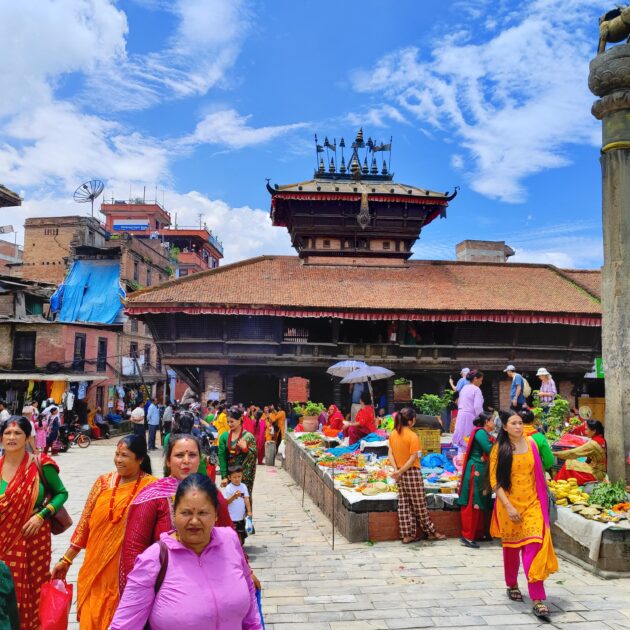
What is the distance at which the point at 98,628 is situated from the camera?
369 centimetres

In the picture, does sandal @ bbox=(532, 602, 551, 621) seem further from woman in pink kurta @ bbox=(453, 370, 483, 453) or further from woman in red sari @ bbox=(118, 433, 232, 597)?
woman in pink kurta @ bbox=(453, 370, 483, 453)

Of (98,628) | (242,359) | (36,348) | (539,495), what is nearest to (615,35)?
(539,495)

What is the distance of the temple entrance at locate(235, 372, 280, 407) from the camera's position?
2669 centimetres

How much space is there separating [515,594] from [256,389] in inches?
869

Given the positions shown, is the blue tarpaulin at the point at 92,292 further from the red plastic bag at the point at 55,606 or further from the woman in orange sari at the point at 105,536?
the red plastic bag at the point at 55,606

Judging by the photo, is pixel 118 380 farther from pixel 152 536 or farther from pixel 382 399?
pixel 152 536

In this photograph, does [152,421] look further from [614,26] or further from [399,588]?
[614,26]

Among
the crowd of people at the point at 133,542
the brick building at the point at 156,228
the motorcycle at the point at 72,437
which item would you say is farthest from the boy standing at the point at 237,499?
the brick building at the point at 156,228

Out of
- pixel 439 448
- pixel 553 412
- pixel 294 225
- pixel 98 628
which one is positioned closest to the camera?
pixel 98 628

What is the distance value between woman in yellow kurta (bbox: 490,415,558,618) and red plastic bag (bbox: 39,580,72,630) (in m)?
3.64

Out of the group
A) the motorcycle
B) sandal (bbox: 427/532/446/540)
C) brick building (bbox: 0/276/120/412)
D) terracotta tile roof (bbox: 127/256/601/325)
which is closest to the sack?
sandal (bbox: 427/532/446/540)

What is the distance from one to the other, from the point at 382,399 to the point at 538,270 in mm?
11688

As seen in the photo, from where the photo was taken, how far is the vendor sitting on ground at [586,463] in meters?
7.80

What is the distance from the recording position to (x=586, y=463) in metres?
7.96
